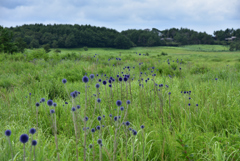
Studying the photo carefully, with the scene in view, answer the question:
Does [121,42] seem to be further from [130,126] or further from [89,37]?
[130,126]

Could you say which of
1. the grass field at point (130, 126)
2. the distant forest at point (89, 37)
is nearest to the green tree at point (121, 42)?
the distant forest at point (89, 37)

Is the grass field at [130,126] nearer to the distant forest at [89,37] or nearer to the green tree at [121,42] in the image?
the distant forest at [89,37]

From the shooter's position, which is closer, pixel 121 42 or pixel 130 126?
pixel 130 126

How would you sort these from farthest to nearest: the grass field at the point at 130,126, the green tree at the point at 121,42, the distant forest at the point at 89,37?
the green tree at the point at 121,42 → the distant forest at the point at 89,37 → the grass field at the point at 130,126

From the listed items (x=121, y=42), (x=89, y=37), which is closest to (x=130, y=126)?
(x=89, y=37)

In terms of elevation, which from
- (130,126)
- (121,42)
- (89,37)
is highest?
(89,37)

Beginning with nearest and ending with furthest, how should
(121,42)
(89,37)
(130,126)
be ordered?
(130,126) → (89,37) → (121,42)

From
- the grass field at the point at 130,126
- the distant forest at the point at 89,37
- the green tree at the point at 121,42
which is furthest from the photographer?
the green tree at the point at 121,42

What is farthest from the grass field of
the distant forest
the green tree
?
the green tree

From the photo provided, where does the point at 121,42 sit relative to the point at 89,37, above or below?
below

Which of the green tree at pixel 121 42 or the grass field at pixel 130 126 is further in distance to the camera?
the green tree at pixel 121 42

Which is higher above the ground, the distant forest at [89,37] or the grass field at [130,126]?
the distant forest at [89,37]

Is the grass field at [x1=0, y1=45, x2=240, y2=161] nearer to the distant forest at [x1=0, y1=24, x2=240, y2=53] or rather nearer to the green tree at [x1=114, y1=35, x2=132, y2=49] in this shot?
the distant forest at [x1=0, y1=24, x2=240, y2=53]

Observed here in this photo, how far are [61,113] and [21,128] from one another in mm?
900
